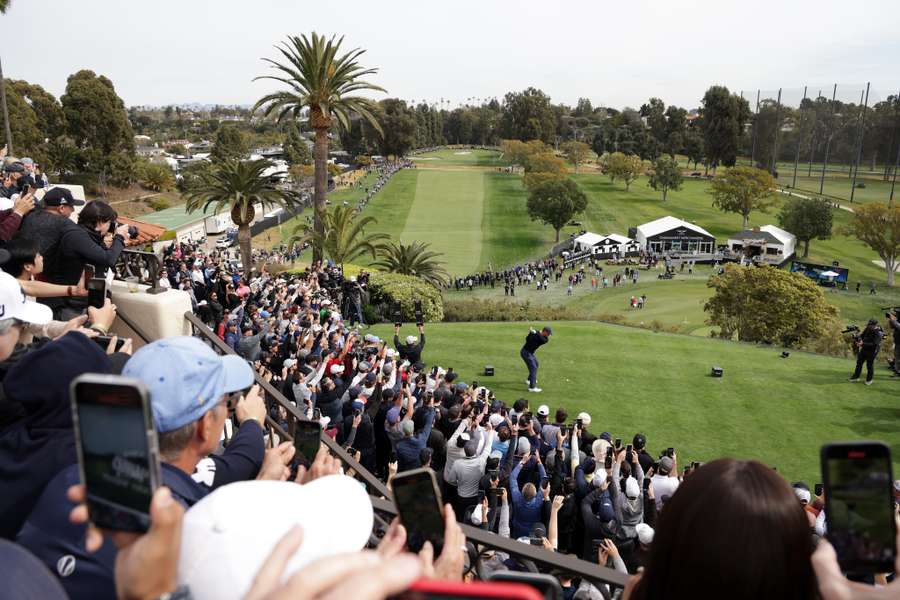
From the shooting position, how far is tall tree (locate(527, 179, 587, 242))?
7269cm

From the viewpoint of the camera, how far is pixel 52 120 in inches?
2719

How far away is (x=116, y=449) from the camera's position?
183 centimetres

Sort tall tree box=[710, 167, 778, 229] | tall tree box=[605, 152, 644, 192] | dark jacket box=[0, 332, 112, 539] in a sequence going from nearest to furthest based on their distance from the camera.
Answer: dark jacket box=[0, 332, 112, 539] < tall tree box=[710, 167, 778, 229] < tall tree box=[605, 152, 644, 192]

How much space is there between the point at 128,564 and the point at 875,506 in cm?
227

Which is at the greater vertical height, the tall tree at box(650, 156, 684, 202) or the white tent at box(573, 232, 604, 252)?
the tall tree at box(650, 156, 684, 202)

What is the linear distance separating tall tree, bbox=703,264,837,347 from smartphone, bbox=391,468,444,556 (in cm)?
3253

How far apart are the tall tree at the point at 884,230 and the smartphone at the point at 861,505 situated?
2641 inches

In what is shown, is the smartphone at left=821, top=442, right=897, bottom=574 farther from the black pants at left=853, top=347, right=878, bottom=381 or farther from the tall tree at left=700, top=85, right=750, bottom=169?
the tall tree at left=700, top=85, right=750, bottom=169

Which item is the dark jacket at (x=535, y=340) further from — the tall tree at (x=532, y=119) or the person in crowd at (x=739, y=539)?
the tall tree at (x=532, y=119)

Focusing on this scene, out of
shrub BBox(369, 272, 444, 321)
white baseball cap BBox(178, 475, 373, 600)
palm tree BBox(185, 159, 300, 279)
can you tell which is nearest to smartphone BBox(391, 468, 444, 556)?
white baseball cap BBox(178, 475, 373, 600)

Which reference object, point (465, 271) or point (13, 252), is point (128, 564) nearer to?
point (13, 252)

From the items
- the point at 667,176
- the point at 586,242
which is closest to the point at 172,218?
the point at 586,242

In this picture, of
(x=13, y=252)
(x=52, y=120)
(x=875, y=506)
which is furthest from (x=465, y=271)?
(x=875, y=506)

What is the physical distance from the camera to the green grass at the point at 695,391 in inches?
635
